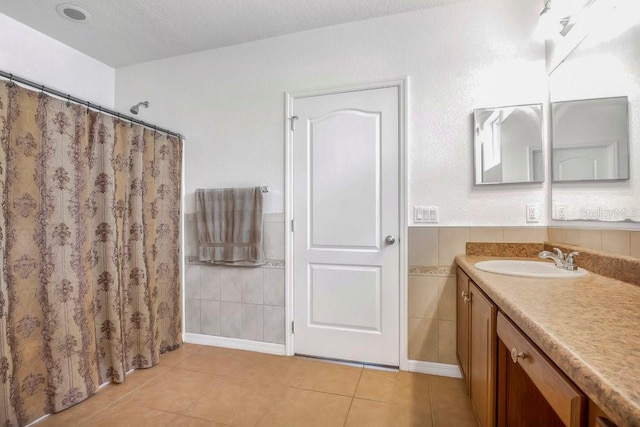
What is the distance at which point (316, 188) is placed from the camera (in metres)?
2.12

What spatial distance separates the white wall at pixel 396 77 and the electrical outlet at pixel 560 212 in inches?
4.8

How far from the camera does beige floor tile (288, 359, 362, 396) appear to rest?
A: 175 cm

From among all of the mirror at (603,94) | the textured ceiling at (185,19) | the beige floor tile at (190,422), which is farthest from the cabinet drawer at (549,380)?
the textured ceiling at (185,19)

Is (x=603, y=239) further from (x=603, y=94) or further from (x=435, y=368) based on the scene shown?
(x=435, y=368)

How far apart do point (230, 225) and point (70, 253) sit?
3.19ft

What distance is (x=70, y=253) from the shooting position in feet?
5.22

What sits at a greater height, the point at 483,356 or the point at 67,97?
the point at 67,97

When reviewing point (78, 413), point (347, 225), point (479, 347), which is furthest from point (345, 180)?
point (78, 413)

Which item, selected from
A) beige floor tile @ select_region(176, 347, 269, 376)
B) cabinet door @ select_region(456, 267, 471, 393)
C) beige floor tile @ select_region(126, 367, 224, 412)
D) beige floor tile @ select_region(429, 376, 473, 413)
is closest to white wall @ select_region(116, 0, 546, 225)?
cabinet door @ select_region(456, 267, 471, 393)

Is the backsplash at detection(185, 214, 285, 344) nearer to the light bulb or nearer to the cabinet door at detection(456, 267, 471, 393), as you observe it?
the cabinet door at detection(456, 267, 471, 393)

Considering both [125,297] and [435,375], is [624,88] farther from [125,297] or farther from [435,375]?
[125,297]

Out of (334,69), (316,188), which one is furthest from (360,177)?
(334,69)

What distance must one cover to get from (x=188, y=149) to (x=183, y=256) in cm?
93

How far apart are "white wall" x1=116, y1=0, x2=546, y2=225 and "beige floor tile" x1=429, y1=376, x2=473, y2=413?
1.04 m
